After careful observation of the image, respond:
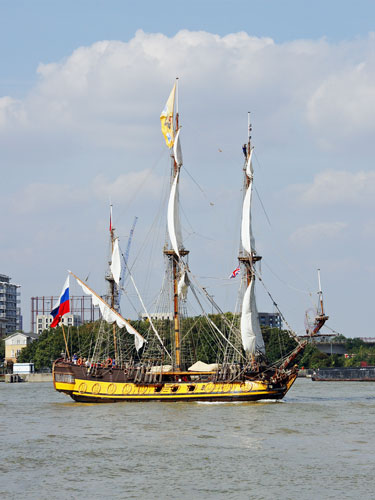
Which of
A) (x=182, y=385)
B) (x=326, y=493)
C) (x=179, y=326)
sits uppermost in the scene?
(x=179, y=326)

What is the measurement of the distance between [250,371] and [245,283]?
1023 cm

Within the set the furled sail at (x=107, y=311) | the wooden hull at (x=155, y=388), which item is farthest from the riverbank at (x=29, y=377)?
the wooden hull at (x=155, y=388)

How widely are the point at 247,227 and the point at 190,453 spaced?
146 ft

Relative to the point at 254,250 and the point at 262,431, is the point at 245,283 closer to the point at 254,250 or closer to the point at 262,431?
the point at 254,250

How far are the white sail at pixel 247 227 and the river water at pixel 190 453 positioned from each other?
1876 cm

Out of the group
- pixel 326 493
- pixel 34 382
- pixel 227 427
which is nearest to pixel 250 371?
pixel 227 427

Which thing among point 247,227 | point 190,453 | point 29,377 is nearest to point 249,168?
point 247,227

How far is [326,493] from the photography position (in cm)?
4119

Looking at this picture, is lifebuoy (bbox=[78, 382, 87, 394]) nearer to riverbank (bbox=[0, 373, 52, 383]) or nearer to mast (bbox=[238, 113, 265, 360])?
mast (bbox=[238, 113, 265, 360])

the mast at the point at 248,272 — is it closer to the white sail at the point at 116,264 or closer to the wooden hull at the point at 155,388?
the wooden hull at the point at 155,388

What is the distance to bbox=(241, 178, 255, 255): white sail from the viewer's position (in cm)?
9488

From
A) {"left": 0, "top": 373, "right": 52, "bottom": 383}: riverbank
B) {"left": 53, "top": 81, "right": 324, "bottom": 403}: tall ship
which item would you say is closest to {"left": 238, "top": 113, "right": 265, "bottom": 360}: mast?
{"left": 53, "top": 81, "right": 324, "bottom": 403}: tall ship

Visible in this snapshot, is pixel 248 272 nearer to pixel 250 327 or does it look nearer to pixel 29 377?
pixel 250 327

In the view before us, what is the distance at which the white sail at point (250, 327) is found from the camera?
92188 millimetres
